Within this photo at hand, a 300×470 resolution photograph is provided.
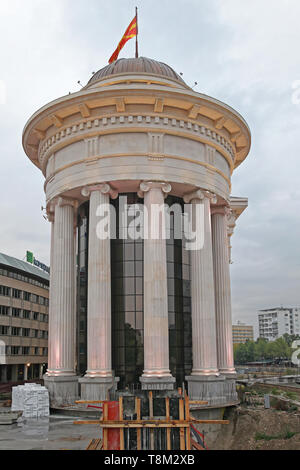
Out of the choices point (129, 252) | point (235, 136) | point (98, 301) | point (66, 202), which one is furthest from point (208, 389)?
point (235, 136)

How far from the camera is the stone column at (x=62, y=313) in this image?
33.7 metres

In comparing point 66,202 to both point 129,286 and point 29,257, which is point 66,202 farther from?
point 29,257

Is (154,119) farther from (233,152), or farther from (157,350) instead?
(157,350)

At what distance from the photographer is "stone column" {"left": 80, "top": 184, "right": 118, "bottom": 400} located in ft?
102

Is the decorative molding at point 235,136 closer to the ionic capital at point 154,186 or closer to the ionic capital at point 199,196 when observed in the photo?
the ionic capital at point 199,196

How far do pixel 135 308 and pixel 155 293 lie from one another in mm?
3194

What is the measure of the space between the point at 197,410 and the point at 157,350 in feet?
14.8

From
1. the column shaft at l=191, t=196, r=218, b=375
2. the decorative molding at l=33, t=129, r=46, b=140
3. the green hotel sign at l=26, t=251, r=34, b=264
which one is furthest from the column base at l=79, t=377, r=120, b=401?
the green hotel sign at l=26, t=251, r=34, b=264

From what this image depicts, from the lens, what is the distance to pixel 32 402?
30.1 meters

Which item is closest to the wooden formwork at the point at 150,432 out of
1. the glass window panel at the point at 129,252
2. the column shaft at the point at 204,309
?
the column shaft at the point at 204,309

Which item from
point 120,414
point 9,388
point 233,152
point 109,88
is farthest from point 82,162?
point 9,388

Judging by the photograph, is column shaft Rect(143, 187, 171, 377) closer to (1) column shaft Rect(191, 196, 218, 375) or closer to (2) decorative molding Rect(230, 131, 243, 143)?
(1) column shaft Rect(191, 196, 218, 375)

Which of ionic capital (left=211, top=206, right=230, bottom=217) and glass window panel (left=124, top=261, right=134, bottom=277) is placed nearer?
glass window panel (left=124, top=261, right=134, bottom=277)

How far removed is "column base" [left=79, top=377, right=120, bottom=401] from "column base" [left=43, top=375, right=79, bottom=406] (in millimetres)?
2530
